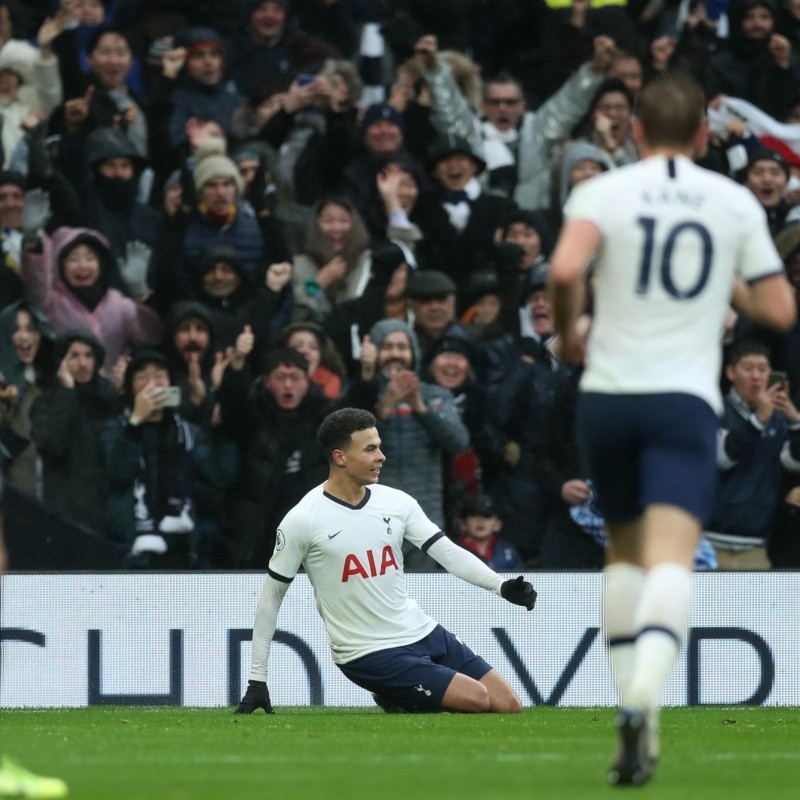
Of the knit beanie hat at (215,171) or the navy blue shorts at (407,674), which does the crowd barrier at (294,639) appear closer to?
the navy blue shorts at (407,674)

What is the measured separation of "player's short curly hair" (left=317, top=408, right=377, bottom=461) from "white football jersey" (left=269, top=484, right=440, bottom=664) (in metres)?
0.33

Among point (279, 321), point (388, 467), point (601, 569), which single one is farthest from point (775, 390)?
point (279, 321)

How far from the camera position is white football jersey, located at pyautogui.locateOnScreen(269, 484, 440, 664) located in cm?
1028

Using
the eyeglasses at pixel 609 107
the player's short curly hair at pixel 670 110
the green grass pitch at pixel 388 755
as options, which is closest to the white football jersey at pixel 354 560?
the green grass pitch at pixel 388 755

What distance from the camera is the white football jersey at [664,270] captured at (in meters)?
6.00

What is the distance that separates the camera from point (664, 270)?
19.7 feet

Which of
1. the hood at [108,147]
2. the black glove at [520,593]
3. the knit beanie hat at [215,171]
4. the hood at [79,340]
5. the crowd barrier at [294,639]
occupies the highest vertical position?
the hood at [108,147]

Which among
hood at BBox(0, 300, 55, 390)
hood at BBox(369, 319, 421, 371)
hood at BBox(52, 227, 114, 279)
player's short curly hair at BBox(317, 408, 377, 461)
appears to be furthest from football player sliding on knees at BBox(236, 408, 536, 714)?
hood at BBox(52, 227, 114, 279)

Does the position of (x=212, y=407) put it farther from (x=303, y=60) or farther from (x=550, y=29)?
(x=550, y=29)

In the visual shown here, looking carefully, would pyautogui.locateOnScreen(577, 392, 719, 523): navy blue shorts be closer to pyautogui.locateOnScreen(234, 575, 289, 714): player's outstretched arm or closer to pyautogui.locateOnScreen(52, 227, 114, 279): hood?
pyautogui.locateOnScreen(234, 575, 289, 714): player's outstretched arm

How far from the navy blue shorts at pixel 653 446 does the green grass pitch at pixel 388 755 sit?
897 mm

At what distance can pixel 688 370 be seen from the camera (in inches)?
236

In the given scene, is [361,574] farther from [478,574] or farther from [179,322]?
[179,322]

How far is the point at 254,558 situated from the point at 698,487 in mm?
7378
